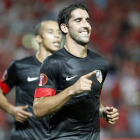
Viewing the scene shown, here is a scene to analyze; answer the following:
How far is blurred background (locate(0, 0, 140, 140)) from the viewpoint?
837cm

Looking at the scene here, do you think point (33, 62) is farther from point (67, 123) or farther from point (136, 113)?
point (136, 113)

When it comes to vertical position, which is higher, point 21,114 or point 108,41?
point 21,114

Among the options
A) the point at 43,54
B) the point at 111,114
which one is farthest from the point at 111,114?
the point at 43,54

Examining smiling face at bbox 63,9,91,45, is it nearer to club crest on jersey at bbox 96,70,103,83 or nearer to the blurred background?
club crest on jersey at bbox 96,70,103,83

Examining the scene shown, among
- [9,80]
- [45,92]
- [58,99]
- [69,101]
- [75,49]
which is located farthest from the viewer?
[9,80]

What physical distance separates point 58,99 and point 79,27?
29.1 inches

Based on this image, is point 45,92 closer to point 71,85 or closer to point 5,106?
point 71,85

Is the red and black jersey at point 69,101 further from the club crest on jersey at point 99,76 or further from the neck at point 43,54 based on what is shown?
the neck at point 43,54

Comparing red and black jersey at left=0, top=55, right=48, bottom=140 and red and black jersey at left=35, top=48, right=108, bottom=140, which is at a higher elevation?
red and black jersey at left=35, top=48, right=108, bottom=140

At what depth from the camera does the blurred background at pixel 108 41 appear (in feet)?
27.5

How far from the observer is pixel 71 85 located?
3260mm

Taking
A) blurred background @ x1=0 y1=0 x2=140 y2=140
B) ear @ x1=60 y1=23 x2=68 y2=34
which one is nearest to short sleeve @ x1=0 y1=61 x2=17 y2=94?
ear @ x1=60 y1=23 x2=68 y2=34

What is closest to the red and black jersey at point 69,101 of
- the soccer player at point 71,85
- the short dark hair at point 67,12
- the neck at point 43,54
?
the soccer player at point 71,85

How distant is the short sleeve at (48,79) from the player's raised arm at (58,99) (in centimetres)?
6
